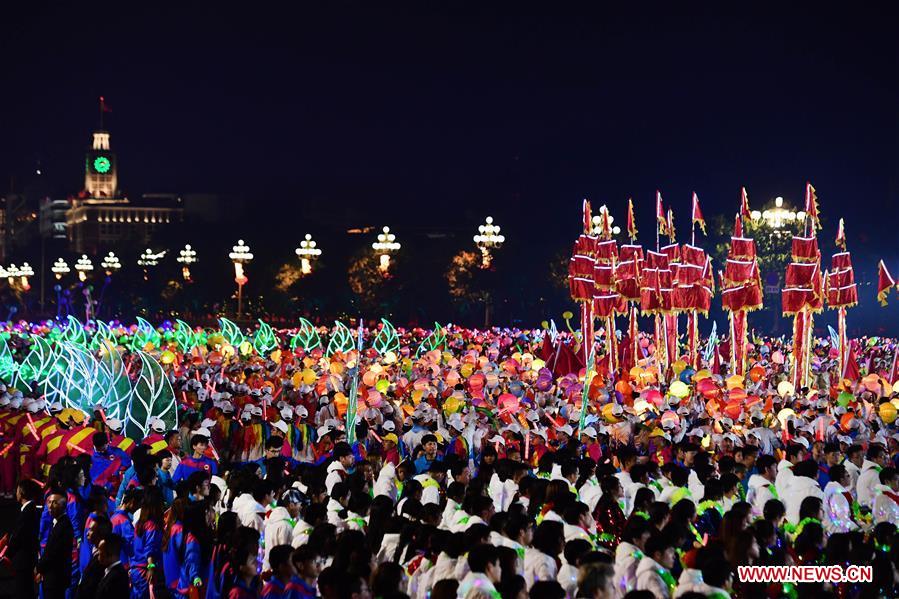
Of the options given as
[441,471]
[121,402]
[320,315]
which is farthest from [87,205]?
[441,471]

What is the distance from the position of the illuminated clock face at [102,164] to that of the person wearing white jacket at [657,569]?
526 ft

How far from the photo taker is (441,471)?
38.0 ft

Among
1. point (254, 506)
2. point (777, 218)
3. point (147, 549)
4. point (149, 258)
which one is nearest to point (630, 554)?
point (254, 506)

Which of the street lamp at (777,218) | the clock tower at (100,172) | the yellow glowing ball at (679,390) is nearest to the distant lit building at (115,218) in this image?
the clock tower at (100,172)

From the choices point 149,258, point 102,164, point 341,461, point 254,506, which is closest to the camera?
point 254,506

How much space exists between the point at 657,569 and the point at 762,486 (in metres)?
3.39

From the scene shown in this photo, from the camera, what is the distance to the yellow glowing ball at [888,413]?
61.0ft

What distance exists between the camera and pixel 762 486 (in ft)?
34.8

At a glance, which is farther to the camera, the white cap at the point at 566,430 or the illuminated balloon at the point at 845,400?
the illuminated balloon at the point at 845,400

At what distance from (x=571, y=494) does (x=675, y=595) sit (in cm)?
246

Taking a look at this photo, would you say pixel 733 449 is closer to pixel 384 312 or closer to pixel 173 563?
pixel 173 563

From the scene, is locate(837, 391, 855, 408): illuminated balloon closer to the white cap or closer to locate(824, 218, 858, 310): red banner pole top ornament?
the white cap

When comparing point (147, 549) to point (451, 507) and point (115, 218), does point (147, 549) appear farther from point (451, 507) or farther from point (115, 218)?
point (115, 218)

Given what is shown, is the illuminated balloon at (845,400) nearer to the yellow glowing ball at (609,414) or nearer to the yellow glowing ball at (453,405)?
the yellow glowing ball at (609,414)
